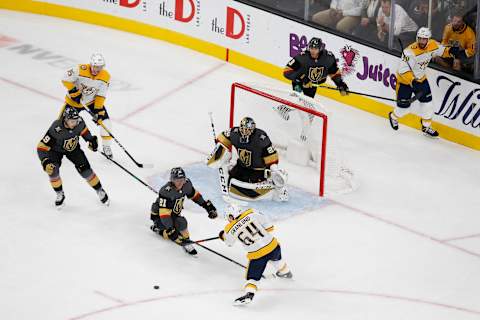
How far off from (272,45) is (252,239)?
457cm

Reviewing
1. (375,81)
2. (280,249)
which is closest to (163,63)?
(375,81)

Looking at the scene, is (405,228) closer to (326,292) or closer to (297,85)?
(326,292)

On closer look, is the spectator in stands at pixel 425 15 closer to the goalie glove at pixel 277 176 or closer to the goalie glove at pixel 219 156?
the goalie glove at pixel 277 176

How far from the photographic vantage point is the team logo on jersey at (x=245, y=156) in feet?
35.4

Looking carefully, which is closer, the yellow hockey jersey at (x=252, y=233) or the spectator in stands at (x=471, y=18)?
the yellow hockey jersey at (x=252, y=233)

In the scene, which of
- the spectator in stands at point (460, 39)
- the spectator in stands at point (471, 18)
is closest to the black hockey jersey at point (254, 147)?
the spectator in stands at point (460, 39)

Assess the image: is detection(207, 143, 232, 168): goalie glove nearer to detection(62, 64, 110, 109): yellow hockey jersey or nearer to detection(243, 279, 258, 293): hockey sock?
detection(62, 64, 110, 109): yellow hockey jersey

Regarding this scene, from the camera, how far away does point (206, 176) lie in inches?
448

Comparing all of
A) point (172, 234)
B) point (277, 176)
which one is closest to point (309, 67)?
point (277, 176)

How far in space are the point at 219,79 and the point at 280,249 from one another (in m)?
4.32

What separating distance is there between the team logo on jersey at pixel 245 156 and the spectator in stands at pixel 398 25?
257 cm

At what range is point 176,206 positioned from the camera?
9.83 m

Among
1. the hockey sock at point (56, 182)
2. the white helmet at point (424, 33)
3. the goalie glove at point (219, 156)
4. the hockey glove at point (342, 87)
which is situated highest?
the white helmet at point (424, 33)

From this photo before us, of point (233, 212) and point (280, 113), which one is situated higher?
point (233, 212)
